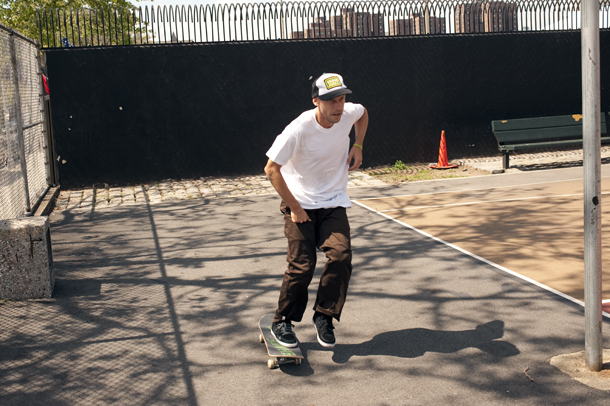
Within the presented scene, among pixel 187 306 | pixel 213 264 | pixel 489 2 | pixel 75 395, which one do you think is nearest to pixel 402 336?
pixel 187 306

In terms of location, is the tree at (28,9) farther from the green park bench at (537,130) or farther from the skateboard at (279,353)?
the skateboard at (279,353)

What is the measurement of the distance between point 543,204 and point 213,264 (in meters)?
5.18

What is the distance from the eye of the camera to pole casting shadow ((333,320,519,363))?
14.9ft

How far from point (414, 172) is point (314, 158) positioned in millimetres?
9277

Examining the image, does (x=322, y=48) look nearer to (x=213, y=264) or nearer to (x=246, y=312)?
(x=213, y=264)

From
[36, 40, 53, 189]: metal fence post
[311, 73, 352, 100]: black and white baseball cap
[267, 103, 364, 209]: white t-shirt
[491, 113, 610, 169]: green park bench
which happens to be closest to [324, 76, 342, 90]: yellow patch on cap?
[311, 73, 352, 100]: black and white baseball cap

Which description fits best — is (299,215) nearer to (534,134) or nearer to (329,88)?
(329,88)

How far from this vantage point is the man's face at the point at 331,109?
4.41 m

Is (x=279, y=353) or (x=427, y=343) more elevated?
(x=279, y=353)

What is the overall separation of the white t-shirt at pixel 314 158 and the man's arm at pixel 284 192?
58 millimetres

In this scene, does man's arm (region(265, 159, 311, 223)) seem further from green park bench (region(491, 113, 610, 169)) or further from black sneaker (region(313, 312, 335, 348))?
green park bench (region(491, 113, 610, 169))

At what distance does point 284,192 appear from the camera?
14.5 feet

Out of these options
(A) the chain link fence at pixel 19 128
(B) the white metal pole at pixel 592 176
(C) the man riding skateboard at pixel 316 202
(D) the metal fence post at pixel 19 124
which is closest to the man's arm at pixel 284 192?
(C) the man riding skateboard at pixel 316 202

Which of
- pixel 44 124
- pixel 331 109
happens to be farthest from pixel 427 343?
pixel 44 124
